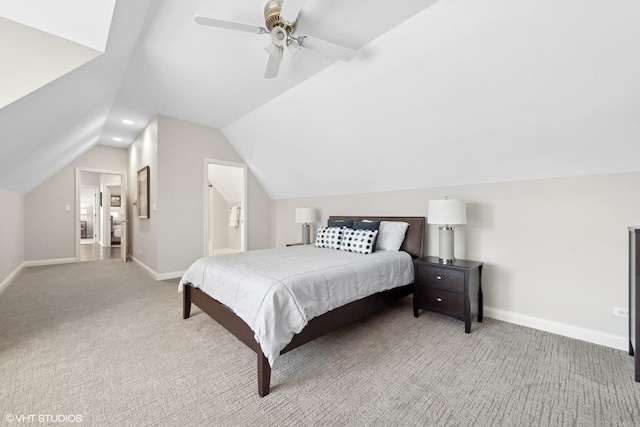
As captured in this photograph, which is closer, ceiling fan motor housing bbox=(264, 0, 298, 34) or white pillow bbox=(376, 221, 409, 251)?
ceiling fan motor housing bbox=(264, 0, 298, 34)

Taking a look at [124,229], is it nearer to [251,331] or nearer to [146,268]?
[146,268]

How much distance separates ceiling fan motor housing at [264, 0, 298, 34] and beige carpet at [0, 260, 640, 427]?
2.46m

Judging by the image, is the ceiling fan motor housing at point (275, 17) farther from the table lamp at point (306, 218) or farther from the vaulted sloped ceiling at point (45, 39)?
the table lamp at point (306, 218)

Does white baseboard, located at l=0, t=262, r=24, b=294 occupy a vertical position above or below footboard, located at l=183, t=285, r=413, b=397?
below

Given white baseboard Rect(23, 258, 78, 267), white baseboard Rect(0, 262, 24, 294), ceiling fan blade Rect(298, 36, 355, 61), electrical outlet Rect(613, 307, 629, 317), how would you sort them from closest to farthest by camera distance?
1. ceiling fan blade Rect(298, 36, 355, 61)
2. electrical outlet Rect(613, 307, 629, 317)
3. white baseboard Rect(0, 262, 24, 294)
4. white baseboard Rect(23, 258, 78, 267)

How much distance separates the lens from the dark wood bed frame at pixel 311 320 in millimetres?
1634

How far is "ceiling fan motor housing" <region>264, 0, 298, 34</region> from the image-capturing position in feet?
6.02

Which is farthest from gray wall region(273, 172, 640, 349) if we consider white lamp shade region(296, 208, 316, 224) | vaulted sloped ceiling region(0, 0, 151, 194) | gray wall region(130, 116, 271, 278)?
gray wall region(130, 116, 271, 278)

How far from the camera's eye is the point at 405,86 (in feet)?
8.05

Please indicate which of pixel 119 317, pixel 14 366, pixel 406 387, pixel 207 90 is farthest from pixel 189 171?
pixel 406 387

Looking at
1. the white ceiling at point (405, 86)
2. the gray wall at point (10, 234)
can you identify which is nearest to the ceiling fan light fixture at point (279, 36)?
the white ceiling at point (405, 86)

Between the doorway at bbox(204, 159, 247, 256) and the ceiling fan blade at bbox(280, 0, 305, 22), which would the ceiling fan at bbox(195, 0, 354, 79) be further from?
the doorway at bbox(204, 159, 247, 256)

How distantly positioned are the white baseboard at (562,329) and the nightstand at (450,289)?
0.80 ft

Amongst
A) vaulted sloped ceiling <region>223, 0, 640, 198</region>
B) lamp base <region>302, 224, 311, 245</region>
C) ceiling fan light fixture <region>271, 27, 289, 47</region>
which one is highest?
ceiling fan light fixture <region>271, 27, 289, 47</region>
